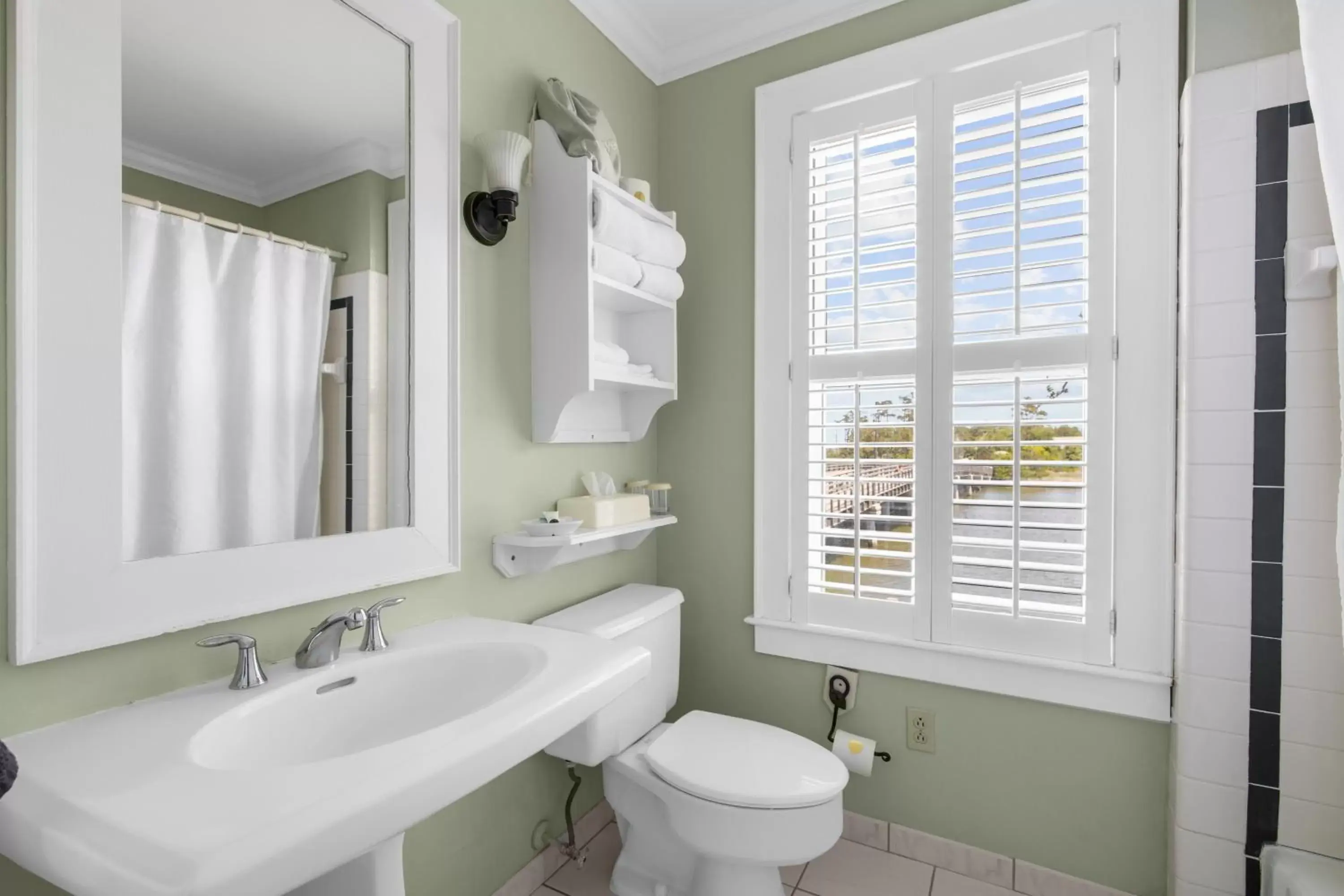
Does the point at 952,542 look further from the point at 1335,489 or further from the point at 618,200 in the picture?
the point at 618,200

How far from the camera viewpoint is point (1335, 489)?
1223 millimetres

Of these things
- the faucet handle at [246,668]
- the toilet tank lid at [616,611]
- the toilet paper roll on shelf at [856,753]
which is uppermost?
the faucet handle at [246,668]

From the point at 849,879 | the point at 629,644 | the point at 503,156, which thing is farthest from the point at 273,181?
the point at 849,879

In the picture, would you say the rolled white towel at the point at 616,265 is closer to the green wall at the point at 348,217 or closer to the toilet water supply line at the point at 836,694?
the green wall at the point at 348,217

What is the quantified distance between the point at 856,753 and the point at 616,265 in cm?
138

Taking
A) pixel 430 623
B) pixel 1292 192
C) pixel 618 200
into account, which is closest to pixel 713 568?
pixel 430 623

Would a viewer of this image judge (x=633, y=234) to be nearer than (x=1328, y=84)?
No

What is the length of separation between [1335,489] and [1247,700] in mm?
444

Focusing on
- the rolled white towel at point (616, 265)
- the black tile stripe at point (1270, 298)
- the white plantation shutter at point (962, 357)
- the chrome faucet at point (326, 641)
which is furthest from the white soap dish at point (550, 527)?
the black tile stripe at point (1270, 298)

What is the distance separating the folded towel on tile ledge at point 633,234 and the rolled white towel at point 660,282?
18 mm

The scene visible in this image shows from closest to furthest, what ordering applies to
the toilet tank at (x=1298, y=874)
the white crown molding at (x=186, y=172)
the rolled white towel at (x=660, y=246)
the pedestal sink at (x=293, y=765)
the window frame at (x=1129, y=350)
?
the pedestal sink at (x=293, y=765) → the white crown molding at (x=186, y=172) → the toilet tank at (x=1298, y=874) → the window frame at (x=1129, y=350) → the rolled white towel at (x=660, y=246)

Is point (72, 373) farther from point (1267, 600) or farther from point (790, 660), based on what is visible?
point (1267, 600)

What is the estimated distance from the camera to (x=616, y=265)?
1.57 meters

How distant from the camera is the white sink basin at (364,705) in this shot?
0.87 meters
